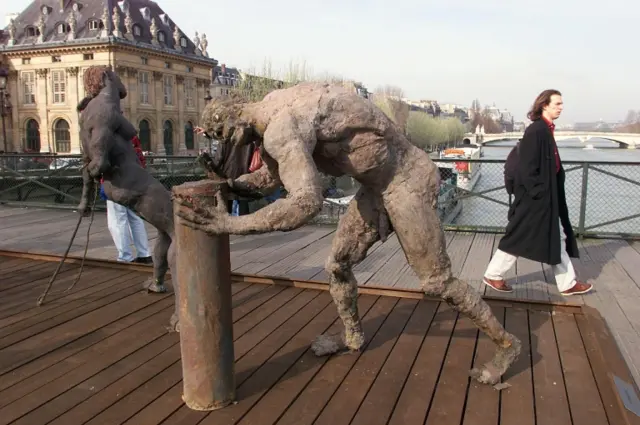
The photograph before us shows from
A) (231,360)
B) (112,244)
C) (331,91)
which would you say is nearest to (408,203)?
(331,91)

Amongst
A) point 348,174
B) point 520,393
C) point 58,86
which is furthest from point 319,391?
point 58,86

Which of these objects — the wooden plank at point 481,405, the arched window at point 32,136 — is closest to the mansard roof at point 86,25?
the arched window at point 32,136

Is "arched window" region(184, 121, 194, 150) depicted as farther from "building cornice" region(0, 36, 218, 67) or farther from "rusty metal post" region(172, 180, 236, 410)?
"rusty metal post" region(172, 180, 236, 410)

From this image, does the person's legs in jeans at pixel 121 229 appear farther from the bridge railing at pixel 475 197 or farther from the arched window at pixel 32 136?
the arched window at pixel 32 136

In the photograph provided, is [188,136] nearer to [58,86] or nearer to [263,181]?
[58,86]

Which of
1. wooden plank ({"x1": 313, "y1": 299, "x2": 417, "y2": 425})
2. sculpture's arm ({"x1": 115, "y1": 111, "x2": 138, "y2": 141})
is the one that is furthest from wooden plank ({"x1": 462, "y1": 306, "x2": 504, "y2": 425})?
sculpture's arm ({"x1": 115, "y1": 111, "x2": 138, "y2": 141})

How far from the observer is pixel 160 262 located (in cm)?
486

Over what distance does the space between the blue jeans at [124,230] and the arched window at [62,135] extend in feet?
173

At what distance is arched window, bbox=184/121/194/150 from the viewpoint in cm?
6044

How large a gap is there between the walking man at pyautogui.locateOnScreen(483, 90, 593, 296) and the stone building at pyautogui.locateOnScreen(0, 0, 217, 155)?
170ft

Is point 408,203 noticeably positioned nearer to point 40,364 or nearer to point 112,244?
point 40,364

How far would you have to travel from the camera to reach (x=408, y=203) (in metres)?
3.07

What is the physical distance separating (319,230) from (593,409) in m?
6.17

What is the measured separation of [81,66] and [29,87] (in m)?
7.22
